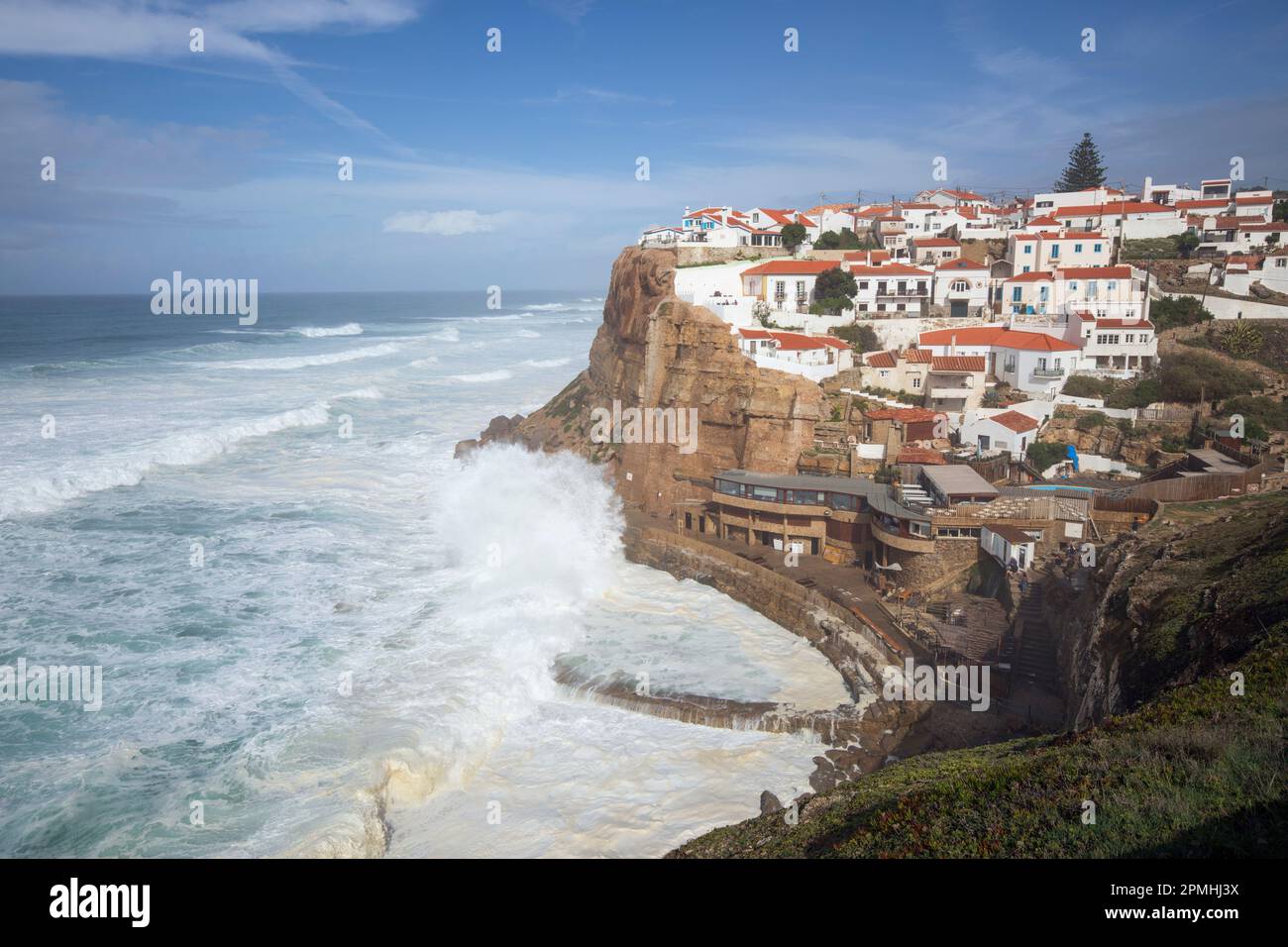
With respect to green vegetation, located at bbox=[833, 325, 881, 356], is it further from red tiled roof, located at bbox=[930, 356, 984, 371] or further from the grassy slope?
the grassy slope

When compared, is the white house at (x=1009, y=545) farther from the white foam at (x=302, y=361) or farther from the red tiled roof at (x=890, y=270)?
the white foam at (x=302, y=361)

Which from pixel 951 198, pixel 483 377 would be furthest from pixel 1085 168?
pixel 483 377

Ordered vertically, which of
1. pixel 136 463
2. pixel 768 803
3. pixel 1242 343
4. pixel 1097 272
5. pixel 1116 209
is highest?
pixel 1116 209

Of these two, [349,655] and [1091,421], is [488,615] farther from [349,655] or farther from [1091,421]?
[1091,421]

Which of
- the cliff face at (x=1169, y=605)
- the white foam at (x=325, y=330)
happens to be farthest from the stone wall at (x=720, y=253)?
the white foam at (x=325, y=330)

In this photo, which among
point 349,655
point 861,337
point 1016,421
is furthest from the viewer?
point 861,337
